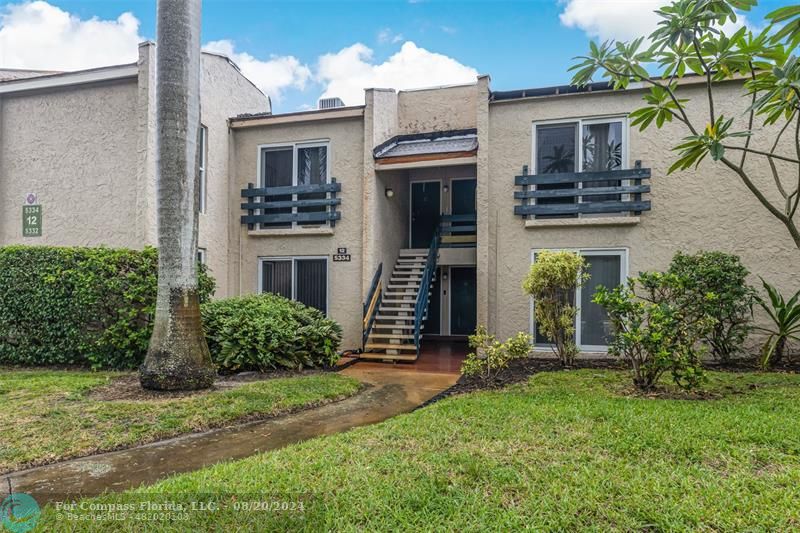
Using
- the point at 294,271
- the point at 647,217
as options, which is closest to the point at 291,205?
the point at 294,271

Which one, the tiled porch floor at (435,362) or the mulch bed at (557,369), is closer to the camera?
the mulch bed at (557,369)

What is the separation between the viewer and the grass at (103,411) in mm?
4367

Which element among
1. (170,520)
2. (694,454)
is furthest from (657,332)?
(170,520)

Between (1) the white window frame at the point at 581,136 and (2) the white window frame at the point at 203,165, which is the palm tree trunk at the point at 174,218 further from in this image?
(1) the white window frame at the point at 581,136

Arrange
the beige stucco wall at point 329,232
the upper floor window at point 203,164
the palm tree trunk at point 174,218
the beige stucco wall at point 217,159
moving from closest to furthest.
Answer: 1. the palm tree trunk at point 174,218
2. the upper floor window at point 203,164
3. the beige stucco wall at point 217,159
4. the beige stucco wall at point 329,232

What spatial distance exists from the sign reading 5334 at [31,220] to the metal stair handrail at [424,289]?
8695 millimetres

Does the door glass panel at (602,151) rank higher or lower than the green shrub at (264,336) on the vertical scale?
higher

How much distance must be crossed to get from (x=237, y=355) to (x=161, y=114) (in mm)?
4037

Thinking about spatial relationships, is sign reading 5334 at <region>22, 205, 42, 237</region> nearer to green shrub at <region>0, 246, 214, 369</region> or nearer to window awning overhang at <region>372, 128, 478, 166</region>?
green shrub at <region>0, 246, 214, 369</region>

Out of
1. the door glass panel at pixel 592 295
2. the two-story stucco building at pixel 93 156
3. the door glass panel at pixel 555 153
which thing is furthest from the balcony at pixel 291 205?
the door glass panel at pixel 592 295

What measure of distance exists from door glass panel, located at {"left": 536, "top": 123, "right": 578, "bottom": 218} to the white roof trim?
866 centimetres

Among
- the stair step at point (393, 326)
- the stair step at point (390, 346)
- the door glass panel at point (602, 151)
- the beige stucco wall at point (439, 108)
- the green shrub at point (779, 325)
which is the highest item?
the beige stucco wall at point (439, 108)

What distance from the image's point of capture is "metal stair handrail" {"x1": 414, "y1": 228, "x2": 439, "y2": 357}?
1018cm

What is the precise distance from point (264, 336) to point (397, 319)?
332 centimetres
